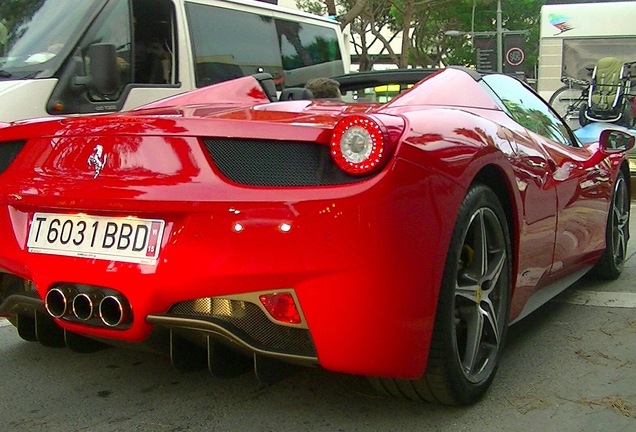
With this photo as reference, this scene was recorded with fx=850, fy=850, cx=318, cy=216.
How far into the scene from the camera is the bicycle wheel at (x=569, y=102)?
20625 millimetres

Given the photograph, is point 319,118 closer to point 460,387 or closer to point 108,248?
point 108,248

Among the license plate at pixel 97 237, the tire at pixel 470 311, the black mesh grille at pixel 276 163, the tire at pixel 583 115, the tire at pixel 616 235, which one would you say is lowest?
the tire at pixel 583 115

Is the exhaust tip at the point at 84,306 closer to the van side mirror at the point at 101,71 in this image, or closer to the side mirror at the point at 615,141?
the side mirror at the point at 615,141

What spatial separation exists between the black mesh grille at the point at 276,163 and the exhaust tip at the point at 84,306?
60 centimetres

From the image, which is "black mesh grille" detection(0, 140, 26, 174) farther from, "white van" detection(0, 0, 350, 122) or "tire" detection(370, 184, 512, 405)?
"white van" detection(0, 0, 350, 122)

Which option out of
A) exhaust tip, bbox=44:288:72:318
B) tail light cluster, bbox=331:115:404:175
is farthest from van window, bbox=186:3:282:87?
tail light cluster, bbox=331:115:404:175

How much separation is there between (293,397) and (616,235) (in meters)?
3.06

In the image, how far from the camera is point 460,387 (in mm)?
2902

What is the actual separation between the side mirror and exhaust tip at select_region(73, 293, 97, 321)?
3292 millimetres

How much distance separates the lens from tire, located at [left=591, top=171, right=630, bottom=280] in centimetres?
514

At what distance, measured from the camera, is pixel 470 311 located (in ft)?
10.0

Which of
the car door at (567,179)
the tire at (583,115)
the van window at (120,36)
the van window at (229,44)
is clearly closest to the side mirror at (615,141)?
the car door at (567,179)

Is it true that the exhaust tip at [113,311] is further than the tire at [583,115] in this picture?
No

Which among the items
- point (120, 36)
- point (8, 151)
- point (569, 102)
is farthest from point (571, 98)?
point (8, 151)
